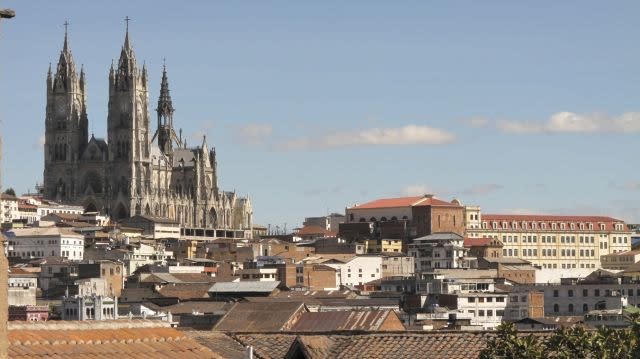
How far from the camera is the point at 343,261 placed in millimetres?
175625

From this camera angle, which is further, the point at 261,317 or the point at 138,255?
the point at 138,255

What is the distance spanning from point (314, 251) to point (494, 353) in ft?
562

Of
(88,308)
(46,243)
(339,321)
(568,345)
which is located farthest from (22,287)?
(568,345)

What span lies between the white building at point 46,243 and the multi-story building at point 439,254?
36.1 meters

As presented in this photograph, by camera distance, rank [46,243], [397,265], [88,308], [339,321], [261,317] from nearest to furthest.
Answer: [339,321] → [261,317] → [88,308] → [46,243] → [397,265]

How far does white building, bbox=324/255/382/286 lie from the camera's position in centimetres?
17062

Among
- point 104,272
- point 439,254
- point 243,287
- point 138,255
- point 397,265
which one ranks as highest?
point 439,254

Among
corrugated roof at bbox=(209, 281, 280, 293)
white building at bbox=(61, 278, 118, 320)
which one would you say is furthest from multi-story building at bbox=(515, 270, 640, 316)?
white building at bbox=(61, 278, 118, 320)

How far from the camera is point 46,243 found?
180 metres

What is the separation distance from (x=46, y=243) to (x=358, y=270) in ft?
107

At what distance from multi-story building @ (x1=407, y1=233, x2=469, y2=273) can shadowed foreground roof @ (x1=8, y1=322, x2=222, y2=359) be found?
532 feet

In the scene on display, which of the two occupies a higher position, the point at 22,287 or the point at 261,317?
the point at 22,287

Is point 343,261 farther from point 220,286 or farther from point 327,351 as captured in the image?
point 327,351

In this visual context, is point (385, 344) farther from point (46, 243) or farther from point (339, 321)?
point (46, 243)
